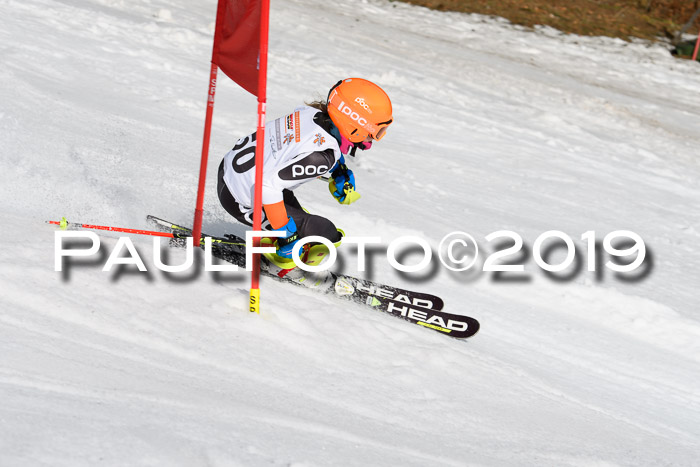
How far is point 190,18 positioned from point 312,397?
9.76 meters

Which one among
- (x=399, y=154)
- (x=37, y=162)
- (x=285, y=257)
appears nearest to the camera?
(x=285, y=257)

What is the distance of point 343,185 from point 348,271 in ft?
3.95

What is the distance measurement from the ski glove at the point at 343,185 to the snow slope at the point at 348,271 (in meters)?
0.81

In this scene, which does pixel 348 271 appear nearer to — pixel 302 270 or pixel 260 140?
pixel 302 270

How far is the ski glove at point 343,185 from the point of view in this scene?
5469mm

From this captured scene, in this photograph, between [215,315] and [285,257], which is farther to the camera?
[285,257]

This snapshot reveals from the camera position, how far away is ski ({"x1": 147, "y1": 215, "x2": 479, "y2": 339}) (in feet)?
18.2

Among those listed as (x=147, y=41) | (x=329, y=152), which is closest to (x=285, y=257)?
(x=329, y=152)

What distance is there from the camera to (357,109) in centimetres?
486

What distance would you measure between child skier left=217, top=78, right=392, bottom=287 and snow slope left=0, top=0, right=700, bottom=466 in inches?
20.2

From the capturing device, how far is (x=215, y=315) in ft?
14.4

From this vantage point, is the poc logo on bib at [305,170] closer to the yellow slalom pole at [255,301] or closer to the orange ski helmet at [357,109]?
the orange ski helmet at [357,109]

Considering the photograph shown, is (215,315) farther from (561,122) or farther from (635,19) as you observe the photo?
(635,19)
